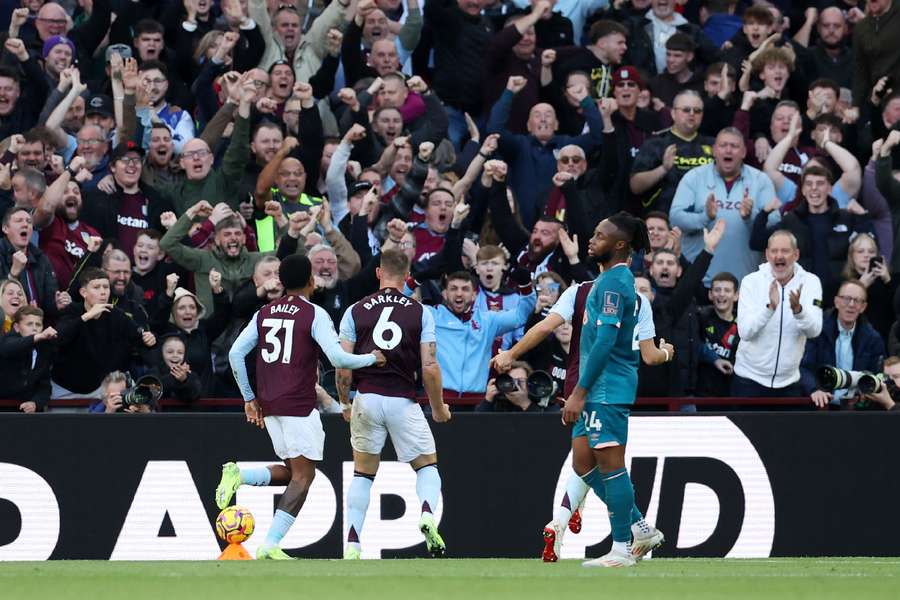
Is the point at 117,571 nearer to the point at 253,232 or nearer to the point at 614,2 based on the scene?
the point at 253,232

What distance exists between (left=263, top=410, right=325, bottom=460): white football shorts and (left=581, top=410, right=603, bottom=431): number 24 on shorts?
8.54 feet

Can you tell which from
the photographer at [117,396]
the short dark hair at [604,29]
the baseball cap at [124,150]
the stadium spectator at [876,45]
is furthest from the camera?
the stadium spectator at [876,45]

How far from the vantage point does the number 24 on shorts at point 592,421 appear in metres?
10.6

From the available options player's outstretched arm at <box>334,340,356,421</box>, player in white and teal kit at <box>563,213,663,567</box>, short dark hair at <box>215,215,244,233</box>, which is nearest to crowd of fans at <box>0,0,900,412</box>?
short dark hair at <box>215,215,244,233</box>

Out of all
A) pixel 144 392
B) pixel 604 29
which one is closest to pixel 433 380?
pixel 144 392

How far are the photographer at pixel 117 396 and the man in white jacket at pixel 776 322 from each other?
5.32m

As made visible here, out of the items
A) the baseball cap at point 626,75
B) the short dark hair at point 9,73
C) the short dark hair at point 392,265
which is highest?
the baseball cap at point 626,75

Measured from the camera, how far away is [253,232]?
16438 millimetres

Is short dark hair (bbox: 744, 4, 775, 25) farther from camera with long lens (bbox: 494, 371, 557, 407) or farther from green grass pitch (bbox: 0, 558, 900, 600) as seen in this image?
green grass pitch (bbox: 0, 558, 900, 600)

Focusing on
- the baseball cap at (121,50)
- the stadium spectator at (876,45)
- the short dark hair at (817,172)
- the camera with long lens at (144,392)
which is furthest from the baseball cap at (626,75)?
the camera with long lens at (144,392)

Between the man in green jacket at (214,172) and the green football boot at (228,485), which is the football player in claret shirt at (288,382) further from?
the man in green jacket at (214,172)

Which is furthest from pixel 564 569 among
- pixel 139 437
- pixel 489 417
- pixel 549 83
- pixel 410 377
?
pixel 549 83

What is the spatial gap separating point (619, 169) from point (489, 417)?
3959 millimetres

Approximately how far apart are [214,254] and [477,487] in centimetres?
332
